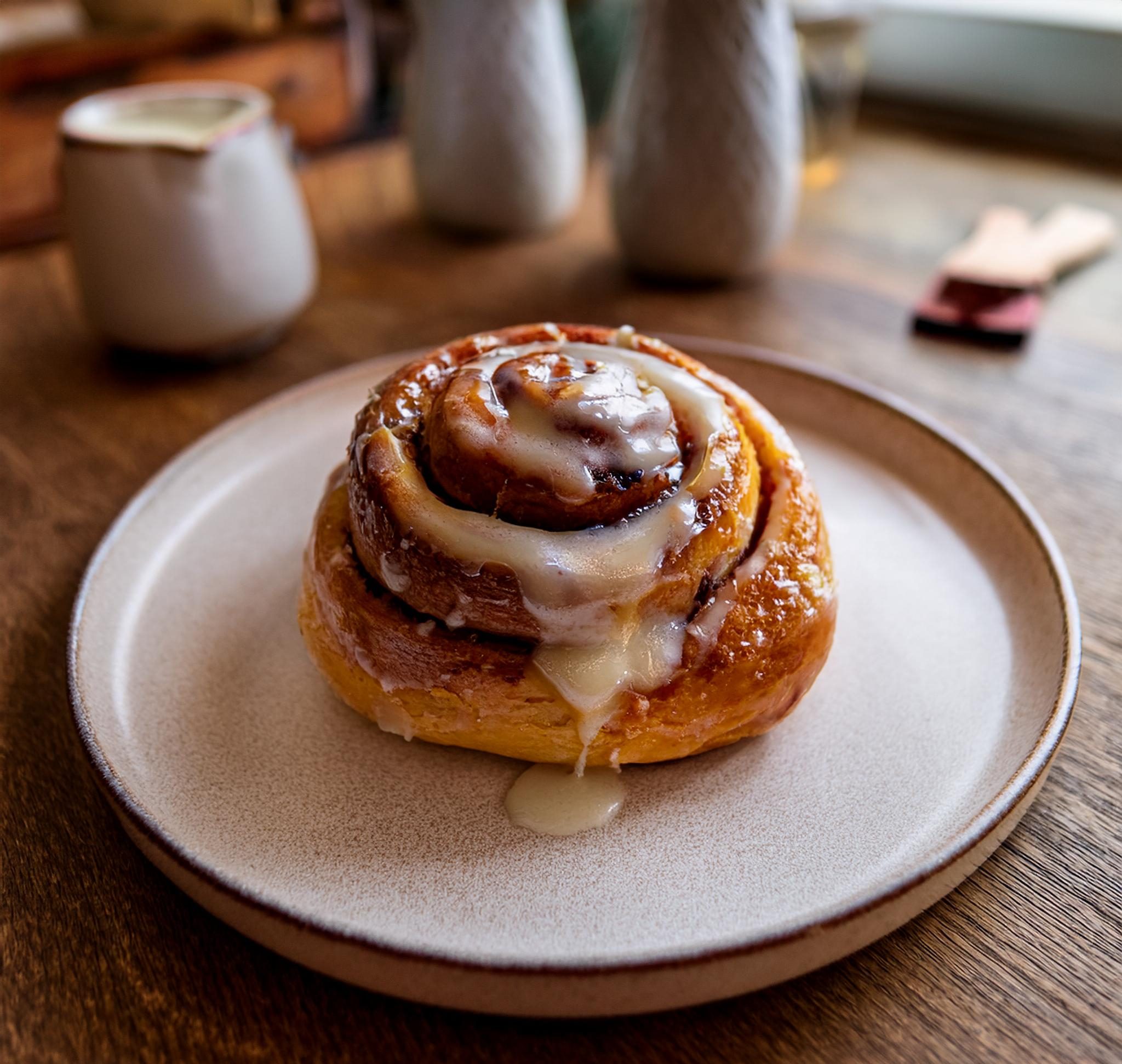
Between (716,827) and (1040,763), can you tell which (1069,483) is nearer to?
(1040,763)

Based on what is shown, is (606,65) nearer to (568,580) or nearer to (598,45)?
(598,45)

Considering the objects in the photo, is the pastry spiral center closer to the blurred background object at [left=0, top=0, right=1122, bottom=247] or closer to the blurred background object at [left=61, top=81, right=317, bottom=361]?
the blurred background object at [left=61, top=81, right=317, bottom=361]

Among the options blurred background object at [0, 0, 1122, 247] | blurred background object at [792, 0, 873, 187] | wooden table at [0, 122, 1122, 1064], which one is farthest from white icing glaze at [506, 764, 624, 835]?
blurred background object at [792, 0, 873, 187]

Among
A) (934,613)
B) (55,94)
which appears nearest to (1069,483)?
(934,613)

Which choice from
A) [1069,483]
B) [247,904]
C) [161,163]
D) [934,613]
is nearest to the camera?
[247,904]

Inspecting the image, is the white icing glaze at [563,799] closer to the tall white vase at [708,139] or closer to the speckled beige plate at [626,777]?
the speckled beige plate at [626,777]

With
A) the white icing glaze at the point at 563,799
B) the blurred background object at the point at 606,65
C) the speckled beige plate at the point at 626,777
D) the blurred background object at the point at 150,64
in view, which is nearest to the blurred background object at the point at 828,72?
the blurred background object at the point at 606,65
